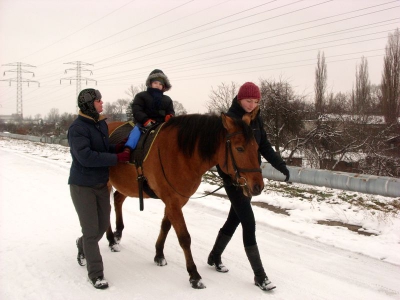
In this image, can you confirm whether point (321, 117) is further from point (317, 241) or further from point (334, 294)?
point (334, 294)

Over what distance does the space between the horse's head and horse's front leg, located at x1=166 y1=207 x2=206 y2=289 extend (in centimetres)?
82

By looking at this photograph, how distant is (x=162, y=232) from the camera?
13.6ft

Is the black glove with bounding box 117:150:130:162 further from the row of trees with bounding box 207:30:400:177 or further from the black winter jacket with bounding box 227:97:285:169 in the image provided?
the row of trees with bounding box 207:30:400:177

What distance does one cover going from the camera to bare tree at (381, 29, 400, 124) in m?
18.7

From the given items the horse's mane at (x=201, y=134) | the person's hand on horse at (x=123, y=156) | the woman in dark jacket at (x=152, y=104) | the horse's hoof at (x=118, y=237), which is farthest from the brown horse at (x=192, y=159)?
the horse's hoof at (x=118, y=237)

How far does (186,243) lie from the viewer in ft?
11.4

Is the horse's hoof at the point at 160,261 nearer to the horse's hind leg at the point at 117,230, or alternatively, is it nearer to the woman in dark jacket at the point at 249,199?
the horse's hind leg at the point at 117,230

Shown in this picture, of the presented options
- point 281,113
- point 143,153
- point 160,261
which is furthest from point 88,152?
point 281,113

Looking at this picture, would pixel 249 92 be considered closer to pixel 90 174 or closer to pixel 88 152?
pixel 88 152

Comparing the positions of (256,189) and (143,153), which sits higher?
(143,153)

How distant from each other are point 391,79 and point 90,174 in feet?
71.1

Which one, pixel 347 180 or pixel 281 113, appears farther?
pixel 281 113

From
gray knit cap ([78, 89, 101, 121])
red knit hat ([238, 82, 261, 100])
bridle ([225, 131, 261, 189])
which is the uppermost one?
red knit hat ([238, 82, 261, 100])

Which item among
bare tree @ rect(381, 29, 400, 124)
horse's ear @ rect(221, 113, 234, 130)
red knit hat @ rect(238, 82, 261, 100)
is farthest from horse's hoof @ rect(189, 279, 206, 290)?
bare tree @ rect(381, 29, 400, 124)
